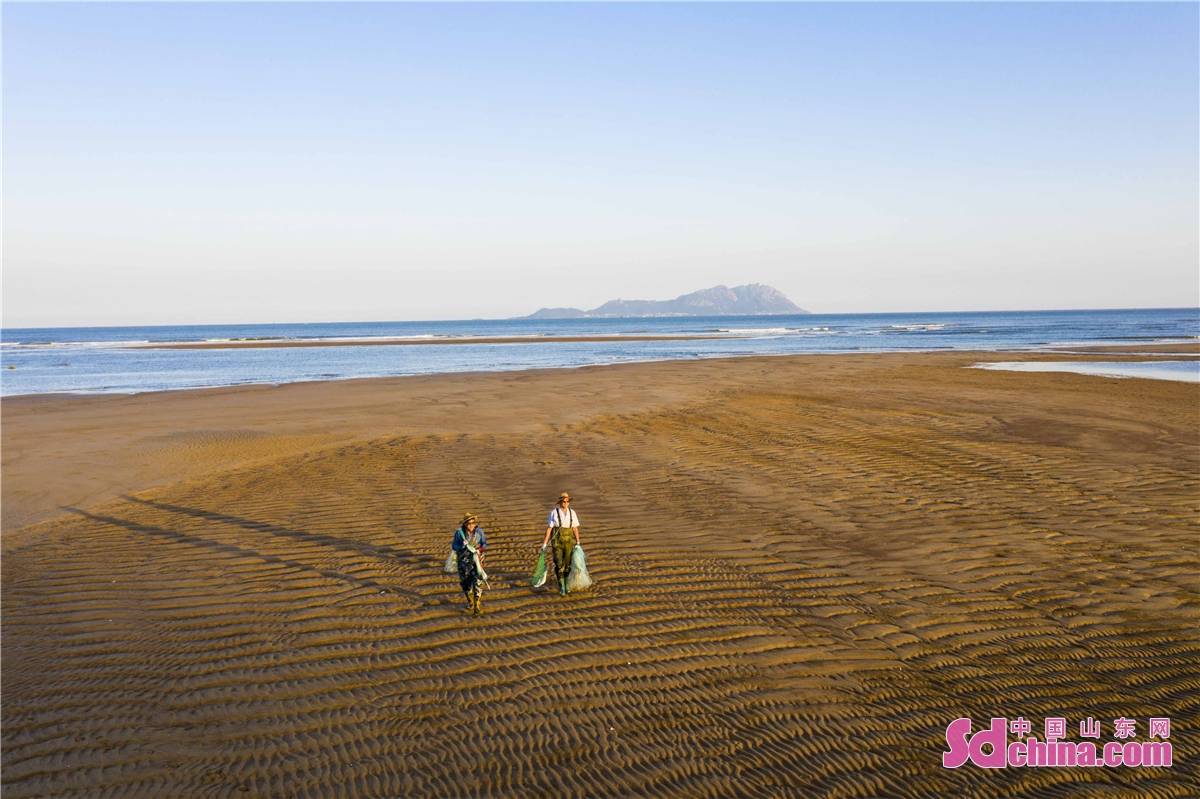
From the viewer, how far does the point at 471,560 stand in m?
9.60

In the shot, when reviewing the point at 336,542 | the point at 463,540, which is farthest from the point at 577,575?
the point at 336,542

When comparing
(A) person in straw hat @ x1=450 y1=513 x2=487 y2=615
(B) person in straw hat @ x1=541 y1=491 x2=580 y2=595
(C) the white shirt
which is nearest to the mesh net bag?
(B) person in straw hat @ x1=541 y1=491 x2=580 y2=595

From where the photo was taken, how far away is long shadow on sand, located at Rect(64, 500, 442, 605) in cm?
1056

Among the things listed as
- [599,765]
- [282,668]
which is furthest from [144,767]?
[599,765]

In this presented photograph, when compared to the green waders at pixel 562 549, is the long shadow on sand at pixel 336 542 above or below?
below

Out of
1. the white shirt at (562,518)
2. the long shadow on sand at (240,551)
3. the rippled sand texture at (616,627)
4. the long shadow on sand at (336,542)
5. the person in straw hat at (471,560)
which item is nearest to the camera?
the rippled sand texture at (616,627)

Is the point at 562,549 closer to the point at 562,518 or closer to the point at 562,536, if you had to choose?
the point at 562,536

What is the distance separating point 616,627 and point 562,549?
4.78 ft

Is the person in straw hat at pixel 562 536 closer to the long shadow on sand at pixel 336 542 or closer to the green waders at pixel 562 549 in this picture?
the green waders at pixel 562 549

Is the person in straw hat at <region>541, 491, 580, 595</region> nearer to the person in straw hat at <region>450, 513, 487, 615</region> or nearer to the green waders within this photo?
the green waders

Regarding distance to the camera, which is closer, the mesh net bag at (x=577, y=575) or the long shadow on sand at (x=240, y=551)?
the mesh net bag at (x=577, y=575)

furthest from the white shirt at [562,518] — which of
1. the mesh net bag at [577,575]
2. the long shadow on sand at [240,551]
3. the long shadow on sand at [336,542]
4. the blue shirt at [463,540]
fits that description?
the long shadow on sand at [240,551]

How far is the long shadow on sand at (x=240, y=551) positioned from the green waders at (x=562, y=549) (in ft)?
5.28

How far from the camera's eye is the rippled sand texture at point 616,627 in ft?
21.8
